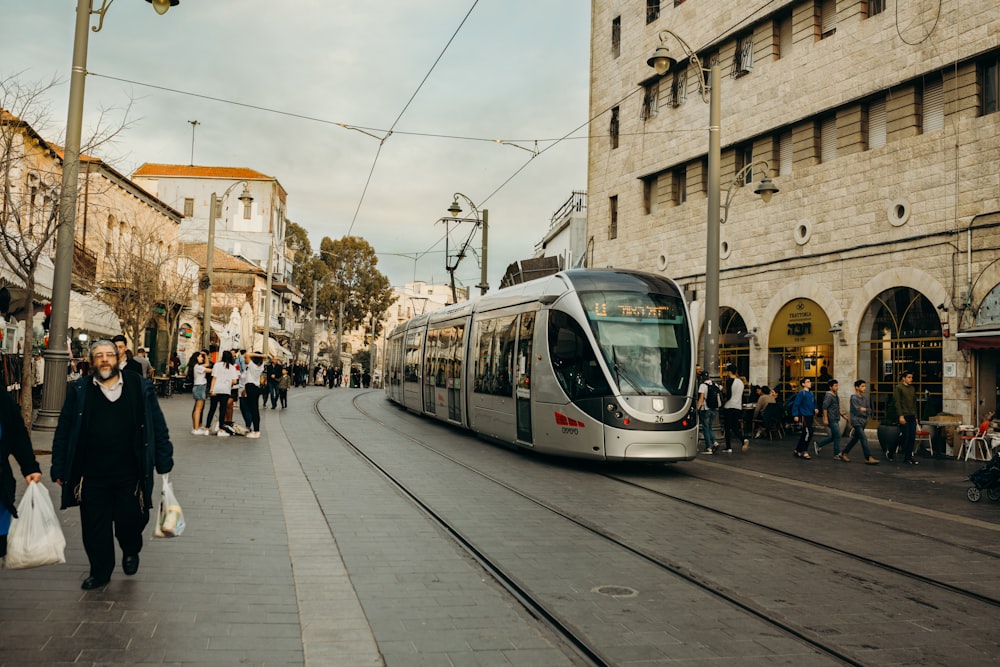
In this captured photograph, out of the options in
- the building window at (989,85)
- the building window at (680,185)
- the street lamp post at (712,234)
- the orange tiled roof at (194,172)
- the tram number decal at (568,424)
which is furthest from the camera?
the orange tiled roof at (194,172)

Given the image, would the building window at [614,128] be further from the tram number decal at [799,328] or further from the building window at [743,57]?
the tram number decal at [799,328]

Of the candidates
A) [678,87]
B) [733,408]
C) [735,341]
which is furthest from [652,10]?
[733,408]

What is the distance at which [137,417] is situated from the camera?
5.88 m

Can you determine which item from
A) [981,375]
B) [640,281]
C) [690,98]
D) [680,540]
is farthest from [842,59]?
[680,540]

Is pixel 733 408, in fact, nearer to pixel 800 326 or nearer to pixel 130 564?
pixel 800 326

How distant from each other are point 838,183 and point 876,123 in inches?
65.2

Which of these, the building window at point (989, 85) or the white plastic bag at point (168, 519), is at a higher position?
the building window at point (989, 85)

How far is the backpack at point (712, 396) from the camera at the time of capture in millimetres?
17672

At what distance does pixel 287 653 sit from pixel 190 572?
195 cm

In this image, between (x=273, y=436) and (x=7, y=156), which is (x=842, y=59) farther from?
(x=7, y=156)

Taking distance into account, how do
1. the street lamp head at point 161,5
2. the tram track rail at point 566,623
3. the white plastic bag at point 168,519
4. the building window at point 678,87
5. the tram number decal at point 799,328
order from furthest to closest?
the building window at point 678,87 < the tram number decal at point 799,328 < the street lamp head at point 161,5 < the white plastic bag at point 168,519 < the tram track rail at point 566,623

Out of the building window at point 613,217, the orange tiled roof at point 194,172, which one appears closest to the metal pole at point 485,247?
the building window at point 613,217

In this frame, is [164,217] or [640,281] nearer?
[640,281]

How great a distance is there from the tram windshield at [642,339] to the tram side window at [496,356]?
2.56 m
